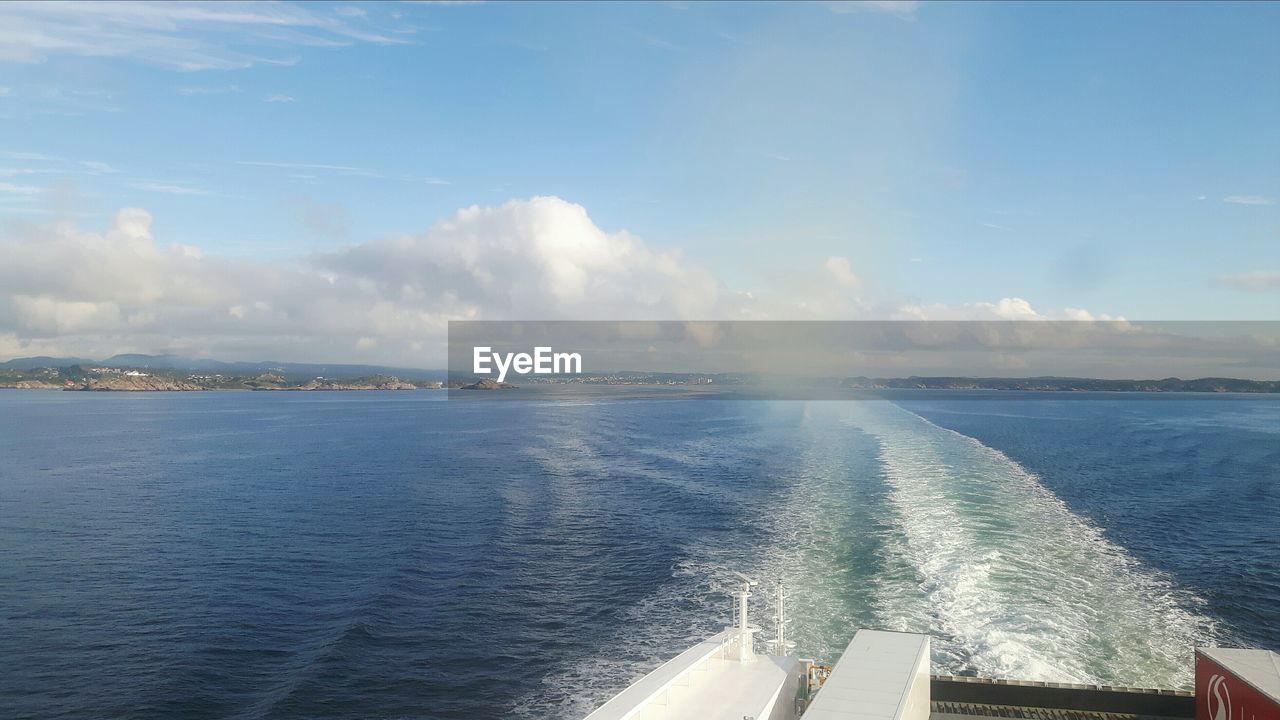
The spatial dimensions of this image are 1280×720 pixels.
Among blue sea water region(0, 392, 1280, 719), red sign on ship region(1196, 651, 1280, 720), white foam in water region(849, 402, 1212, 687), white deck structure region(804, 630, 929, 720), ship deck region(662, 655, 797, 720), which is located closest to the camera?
red sign on ship region(1196, 651, 1280, 720)

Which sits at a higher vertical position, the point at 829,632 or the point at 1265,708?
the point at 1265,708

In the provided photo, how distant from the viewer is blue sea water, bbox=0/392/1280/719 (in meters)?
21.4

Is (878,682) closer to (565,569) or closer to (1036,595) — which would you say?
(1036,595)

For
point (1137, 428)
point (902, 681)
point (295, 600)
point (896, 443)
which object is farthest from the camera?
point (1137, 428)

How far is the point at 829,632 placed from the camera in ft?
78.0

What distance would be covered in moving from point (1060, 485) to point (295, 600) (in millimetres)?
46966

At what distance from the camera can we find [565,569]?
32031mm

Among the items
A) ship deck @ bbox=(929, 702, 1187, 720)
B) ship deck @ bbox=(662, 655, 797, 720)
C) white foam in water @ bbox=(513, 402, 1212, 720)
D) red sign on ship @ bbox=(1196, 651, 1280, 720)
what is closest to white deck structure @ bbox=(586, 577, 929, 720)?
ship deck @ bbox=(662, 655, 797, 720)

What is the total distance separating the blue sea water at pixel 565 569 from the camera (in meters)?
21.4

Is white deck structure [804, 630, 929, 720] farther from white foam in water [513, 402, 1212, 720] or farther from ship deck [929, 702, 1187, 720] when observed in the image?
white foam in water [513, 402, 1212, 720]

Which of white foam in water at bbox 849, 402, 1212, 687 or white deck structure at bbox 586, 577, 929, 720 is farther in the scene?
white foam in water at bbox 849, 402, 1212, 687

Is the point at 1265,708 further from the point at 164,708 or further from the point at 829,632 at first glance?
the point at 164,708

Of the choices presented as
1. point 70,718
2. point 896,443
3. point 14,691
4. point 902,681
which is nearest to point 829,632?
point 902,681

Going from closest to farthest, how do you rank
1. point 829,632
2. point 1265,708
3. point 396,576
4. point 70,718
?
point 1265,708 → point 70,718 → point 829,632 → point 396,576
